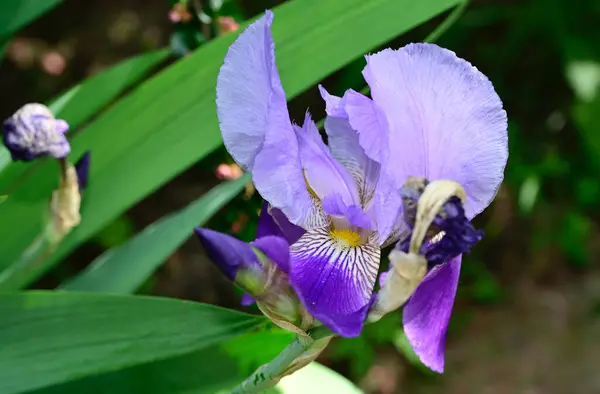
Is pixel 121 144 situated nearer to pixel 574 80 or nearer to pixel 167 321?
pixel 167 321

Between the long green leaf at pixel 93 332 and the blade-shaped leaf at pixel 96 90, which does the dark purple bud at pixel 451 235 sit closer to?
the long green leaf at pixel 93 332

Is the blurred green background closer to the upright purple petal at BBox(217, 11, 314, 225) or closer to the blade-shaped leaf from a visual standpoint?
the blade-shaped leaf

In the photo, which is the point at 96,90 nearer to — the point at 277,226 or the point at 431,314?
the point at 277,226

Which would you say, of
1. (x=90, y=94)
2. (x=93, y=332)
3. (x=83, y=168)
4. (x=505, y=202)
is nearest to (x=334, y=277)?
(x=93, y=332)

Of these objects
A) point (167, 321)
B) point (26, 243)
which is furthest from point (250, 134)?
point (26, 243)

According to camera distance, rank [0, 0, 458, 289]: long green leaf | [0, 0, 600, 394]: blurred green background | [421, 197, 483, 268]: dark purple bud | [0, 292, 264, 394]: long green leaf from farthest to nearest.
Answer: [0, 0, 600, 394]: blurred green background, [0, 0, 458, 289]: long green leaf, [0, 292, 264, 394]: long green leaf, [421, 197, 483, 268]: dark purple bud

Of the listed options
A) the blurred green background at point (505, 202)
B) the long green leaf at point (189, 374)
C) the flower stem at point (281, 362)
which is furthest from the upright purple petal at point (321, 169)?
the blurred green background at point (505, 202)

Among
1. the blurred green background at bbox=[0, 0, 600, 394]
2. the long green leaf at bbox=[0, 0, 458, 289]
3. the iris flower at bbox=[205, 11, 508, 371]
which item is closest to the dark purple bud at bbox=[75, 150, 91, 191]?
the long green leaf at bbox=[0, 0, 458, 289]
